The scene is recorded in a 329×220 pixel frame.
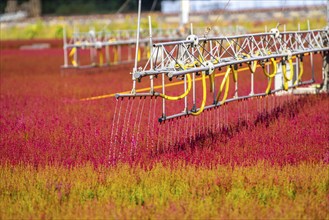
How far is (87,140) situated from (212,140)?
1.54 meters

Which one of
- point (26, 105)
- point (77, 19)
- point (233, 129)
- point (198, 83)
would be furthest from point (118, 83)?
point (77, 19)

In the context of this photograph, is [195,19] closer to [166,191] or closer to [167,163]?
[167,163]

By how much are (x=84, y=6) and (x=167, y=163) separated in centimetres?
6440

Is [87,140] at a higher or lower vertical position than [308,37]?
lower

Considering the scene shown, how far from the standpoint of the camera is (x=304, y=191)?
328 inches

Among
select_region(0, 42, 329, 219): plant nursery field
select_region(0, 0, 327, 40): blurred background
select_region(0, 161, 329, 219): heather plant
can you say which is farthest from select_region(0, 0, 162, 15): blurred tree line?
select_region(0, 161, 329, 219): heather plant

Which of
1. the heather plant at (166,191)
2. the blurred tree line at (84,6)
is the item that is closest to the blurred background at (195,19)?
the blurred tree line at (84,6)

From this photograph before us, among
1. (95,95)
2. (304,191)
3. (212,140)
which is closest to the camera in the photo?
(304,191)

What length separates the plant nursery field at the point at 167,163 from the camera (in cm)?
775

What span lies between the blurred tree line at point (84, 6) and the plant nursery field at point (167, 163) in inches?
2191

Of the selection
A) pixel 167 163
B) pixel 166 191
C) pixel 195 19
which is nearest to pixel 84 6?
pixel 195 19

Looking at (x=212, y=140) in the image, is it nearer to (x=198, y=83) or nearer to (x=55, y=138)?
(x=55, y=138)

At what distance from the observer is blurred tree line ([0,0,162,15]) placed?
235ft

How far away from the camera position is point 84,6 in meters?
73.2
